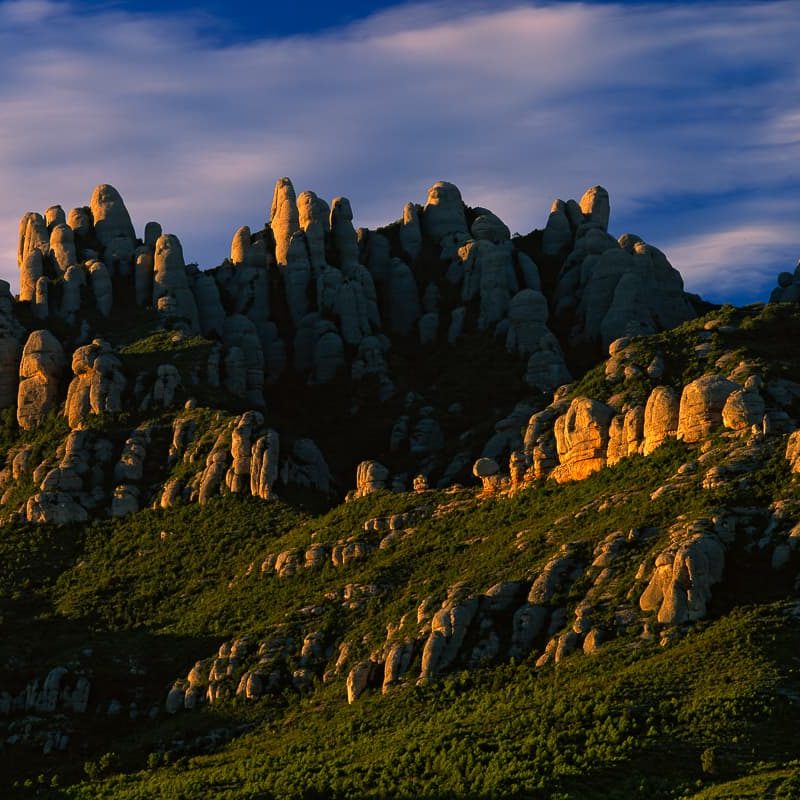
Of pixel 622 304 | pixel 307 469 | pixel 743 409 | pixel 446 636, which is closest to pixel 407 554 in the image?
pixel 446 636

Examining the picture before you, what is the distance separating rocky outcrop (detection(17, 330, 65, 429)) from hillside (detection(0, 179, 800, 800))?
0.91ft

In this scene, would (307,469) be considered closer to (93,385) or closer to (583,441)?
(93,385)

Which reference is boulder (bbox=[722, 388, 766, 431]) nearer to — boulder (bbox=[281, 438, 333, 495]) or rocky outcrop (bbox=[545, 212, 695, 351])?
boulder (bbox=[281, 438, 333, 495])

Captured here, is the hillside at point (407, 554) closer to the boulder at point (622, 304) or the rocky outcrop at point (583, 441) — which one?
the rocky outcrop at point (583, 441)

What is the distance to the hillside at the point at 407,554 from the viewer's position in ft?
385

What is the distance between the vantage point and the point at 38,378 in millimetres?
187250

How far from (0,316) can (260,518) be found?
4175 centimetres

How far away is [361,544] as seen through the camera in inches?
5994

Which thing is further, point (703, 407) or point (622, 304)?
point (622, 304)

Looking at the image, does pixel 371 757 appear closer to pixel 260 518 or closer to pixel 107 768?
pixel 107 768

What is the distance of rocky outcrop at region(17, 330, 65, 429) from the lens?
186125mm

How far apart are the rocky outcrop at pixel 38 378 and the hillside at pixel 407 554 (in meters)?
0.28

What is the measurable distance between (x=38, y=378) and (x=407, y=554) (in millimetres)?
51552

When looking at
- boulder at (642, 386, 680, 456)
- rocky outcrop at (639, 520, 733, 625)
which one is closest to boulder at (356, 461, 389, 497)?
boulder at (642, 386, 680, 456)
